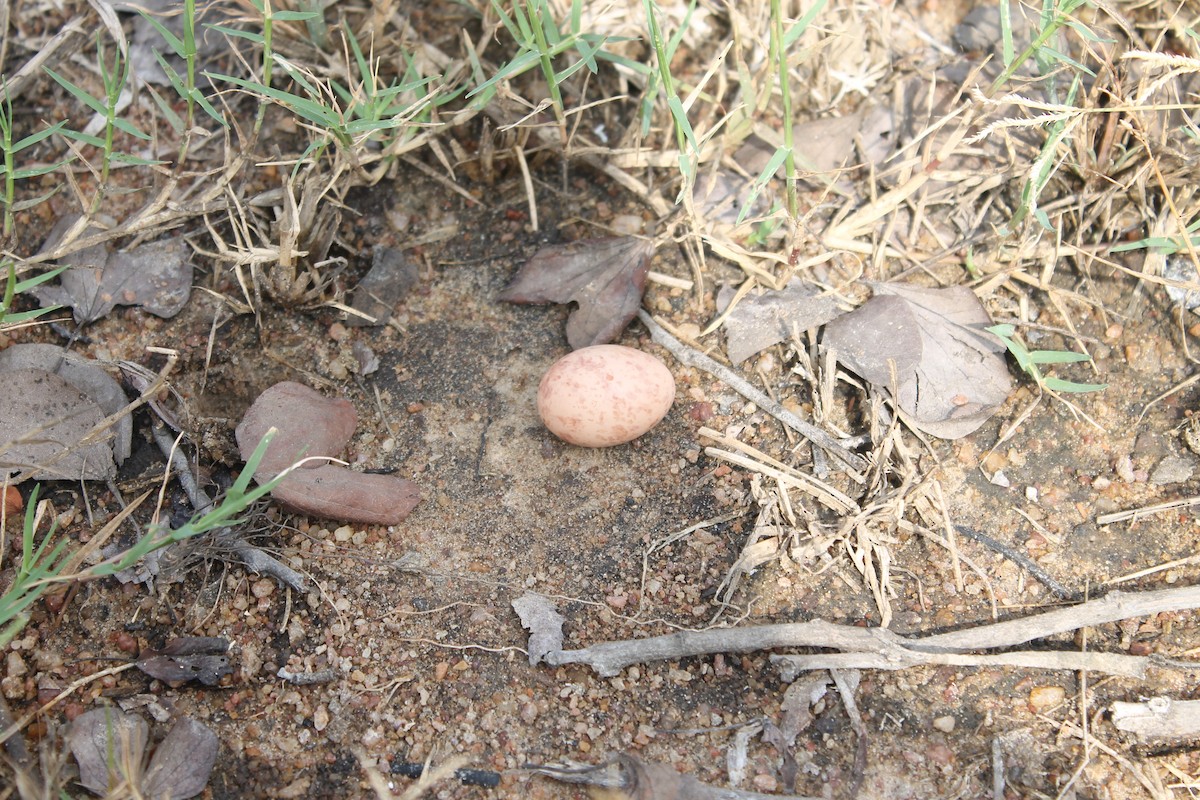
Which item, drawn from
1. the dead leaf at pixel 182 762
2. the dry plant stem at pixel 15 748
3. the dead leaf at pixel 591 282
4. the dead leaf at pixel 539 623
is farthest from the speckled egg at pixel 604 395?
the dry plant stem at pixel 15 748

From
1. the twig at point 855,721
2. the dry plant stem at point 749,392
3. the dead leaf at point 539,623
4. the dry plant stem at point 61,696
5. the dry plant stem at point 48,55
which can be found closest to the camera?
the dry plant stem at point 61,696

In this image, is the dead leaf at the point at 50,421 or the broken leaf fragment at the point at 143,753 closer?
the broken leaf fragment at the point at 143,753

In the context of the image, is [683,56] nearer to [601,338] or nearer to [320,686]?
[601,338]

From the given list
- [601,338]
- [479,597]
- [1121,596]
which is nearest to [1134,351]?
[1121,596]

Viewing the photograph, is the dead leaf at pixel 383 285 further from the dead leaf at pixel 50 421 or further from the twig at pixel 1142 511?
the twig at pixel 1142 511

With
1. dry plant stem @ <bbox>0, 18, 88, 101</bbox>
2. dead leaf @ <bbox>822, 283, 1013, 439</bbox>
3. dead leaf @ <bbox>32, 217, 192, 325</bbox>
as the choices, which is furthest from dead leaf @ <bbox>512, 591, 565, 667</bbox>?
dry plant stem @ <bbox>0, 18, 88, 101</bbox>
